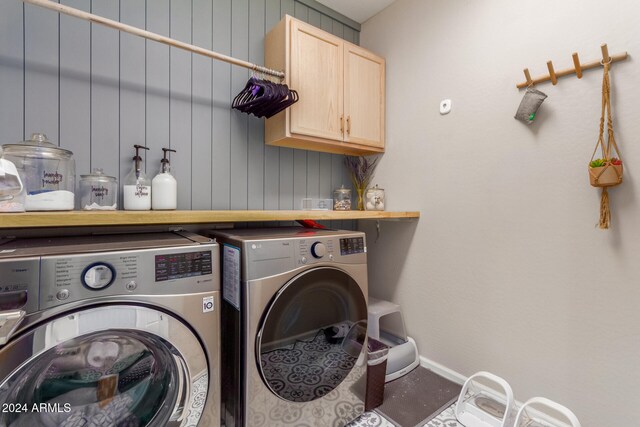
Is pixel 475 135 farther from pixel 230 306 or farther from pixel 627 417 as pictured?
pixel 230 306

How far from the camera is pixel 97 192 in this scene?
130 centimetres

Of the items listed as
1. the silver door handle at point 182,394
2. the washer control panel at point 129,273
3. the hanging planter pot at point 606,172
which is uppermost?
the hanging planter pot at point 606,172

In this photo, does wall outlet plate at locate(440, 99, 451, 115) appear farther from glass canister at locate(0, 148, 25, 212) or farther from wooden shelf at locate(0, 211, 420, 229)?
glass canister at locate(0, 148, 25, 212)

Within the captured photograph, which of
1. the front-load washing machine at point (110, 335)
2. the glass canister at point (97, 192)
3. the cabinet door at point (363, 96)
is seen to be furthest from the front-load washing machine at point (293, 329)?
the cabinet door at point (363, 96)

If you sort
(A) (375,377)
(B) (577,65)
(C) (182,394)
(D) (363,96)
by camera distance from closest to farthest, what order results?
(C) (182,394) < (B) (577,65) < (A) (375,377) < (D) (363,96)

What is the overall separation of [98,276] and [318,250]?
0.76 meters

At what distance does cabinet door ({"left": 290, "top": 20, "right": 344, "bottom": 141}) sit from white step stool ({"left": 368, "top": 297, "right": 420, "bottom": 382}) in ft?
3.79

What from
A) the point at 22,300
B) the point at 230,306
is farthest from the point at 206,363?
the point at 22,300

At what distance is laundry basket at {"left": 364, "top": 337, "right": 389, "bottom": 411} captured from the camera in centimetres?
146

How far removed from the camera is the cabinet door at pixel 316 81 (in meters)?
1.69

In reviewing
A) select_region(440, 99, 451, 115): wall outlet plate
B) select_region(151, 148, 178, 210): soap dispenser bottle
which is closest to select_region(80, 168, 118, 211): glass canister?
select_region(151, 148, 178, 210): soap dispenser bottle

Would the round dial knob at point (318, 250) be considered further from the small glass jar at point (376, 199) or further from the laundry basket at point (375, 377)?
the small glass jar at point (376, 199)

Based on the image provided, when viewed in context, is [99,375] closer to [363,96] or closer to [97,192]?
[97,192]

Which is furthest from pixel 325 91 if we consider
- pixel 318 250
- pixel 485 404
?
pixel 485 404
